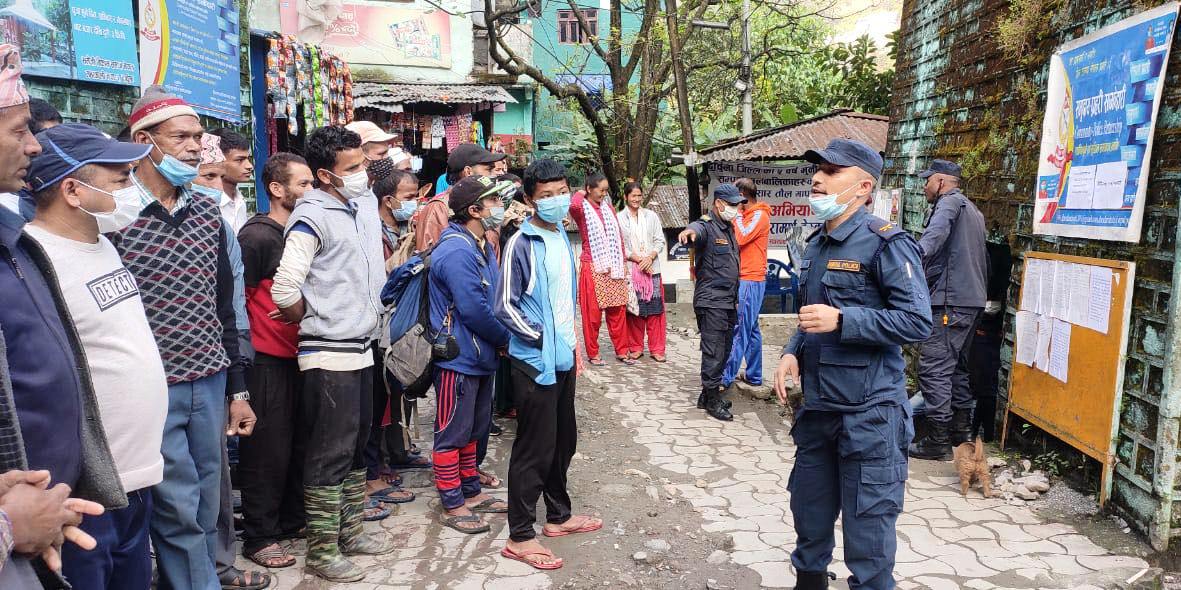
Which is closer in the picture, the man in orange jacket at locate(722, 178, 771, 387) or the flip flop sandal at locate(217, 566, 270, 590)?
the flip flop sandal at locate(217, 566, 270, 590)

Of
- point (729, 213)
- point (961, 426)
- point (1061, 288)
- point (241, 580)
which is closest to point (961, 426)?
point (961, 426)

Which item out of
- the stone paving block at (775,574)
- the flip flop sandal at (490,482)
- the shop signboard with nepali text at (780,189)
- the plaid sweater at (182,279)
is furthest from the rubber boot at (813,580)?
the shop signboard with nepali text at (780,189)

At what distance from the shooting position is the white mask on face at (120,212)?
2.42m

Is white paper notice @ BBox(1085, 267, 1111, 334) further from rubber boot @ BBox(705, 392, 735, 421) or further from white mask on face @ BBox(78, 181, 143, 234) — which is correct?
white mask on face @ BBox(78, 181, 143, 234)

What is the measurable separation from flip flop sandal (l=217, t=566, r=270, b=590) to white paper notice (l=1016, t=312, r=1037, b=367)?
16.0 ft

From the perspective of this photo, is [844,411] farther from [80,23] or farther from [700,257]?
[80,23]

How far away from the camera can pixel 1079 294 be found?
4.91 m

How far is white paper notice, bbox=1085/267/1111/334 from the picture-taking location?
182 inches

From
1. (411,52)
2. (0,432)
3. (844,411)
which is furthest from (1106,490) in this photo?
(411,52)

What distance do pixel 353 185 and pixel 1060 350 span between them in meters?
4.39

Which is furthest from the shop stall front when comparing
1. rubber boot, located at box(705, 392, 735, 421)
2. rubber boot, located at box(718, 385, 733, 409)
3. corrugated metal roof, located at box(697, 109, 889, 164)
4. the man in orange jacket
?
rubber boot, located at box(705, 392, 735, 421)

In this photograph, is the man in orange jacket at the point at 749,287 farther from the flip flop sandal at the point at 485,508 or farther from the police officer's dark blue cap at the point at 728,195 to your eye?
the flip flop sandal at the point at 485,508

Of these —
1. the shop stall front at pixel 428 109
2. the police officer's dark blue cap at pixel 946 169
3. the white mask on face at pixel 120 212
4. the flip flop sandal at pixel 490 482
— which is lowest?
the flip flop sandal at pixel 490 482

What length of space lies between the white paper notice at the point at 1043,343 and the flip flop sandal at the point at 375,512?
14.0ft
